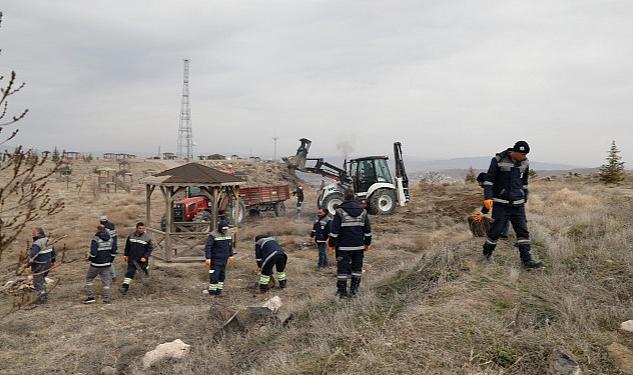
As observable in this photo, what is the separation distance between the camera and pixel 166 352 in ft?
20.4

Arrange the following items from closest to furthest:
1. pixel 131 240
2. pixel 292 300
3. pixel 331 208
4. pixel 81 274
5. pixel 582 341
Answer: pixel 582 341 → pixel 292 300 → pixel 131 240 → pixel 81 274 → pixel 331 208

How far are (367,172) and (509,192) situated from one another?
40.8 feet

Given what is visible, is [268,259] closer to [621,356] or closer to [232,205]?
[621,356]

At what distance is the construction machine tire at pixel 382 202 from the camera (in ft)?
60.2

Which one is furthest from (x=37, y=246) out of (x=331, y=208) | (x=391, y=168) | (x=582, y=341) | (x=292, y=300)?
(x=391, y=168)

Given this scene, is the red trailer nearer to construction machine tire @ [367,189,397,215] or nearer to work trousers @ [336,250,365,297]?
construction machine tire @ [367,189,397,215]

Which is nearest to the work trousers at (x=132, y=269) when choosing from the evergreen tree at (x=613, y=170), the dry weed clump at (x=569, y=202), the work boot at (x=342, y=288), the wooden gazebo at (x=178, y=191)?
the wooden gazebo at (x=178, y=191)

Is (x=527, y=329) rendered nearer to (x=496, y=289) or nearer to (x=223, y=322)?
(x=496, y=289)


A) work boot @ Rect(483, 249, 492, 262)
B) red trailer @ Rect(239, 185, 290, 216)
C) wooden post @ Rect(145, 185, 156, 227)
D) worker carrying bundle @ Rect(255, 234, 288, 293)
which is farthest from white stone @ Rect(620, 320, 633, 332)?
red trailer @ Rect(239, 185, 290, 216)

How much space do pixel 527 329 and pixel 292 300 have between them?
5085 mm

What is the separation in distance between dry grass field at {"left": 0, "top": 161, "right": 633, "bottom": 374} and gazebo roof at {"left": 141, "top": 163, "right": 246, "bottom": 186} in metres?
2.17

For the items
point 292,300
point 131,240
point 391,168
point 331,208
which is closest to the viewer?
point 292,300

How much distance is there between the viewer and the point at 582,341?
441 cm

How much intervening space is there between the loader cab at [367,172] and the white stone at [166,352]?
13.0 metres
